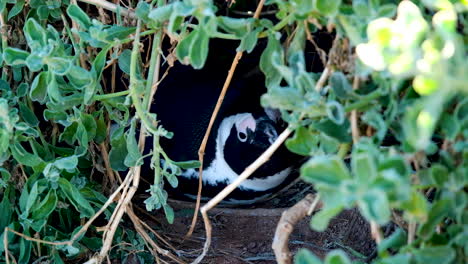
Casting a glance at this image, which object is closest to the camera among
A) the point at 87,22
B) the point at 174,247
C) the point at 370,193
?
the point at 370,193

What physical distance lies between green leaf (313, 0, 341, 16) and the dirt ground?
2.26ft

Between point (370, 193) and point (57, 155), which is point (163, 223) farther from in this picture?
point (370, 193)

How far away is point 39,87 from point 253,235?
70 centimetres

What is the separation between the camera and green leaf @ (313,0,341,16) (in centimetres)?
76

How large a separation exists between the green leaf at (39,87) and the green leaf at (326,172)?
532 mm

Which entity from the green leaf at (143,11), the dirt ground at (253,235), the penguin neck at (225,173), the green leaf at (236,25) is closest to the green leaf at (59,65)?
the green leaf at (143,11)

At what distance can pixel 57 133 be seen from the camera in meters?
1.33

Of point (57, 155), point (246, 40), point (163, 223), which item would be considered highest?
point (246, 40)

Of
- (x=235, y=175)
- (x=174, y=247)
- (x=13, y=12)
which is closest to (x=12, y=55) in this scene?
(x=13, y=12)

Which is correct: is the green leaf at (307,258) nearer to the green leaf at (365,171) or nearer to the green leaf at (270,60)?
the green leaf at (365,171)

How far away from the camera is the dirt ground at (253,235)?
146 centimetres

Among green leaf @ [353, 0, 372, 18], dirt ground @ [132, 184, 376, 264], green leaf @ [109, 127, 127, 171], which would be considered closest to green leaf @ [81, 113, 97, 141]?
green leaf @ [109, 127, 127, 171]

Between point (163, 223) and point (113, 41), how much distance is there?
26.0 inches

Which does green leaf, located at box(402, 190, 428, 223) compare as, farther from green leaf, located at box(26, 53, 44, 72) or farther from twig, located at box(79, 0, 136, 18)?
twig, located at box(79, 0, 136, 18)
